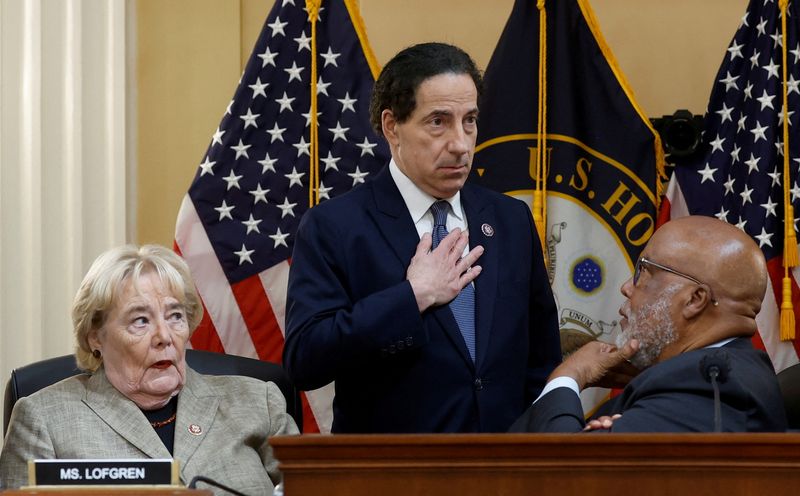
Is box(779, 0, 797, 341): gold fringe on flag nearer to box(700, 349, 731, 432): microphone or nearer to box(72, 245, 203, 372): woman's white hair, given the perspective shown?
box(700, 349, 731, 432): microphone

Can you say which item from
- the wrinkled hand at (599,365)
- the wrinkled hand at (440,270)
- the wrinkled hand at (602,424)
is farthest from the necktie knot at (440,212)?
the wrinkled hand at (602,424)

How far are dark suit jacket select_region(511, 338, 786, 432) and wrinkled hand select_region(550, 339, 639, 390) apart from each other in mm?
169

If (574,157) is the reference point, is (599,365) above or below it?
below

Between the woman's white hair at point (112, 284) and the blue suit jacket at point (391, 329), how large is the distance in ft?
1.09

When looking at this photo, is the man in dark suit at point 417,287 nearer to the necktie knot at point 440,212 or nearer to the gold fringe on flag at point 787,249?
the necktie knot at point 440,212

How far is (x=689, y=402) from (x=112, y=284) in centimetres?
149

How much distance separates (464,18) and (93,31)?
1500mm

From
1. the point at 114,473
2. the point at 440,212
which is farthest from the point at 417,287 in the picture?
the point at 114,473

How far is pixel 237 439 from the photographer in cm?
310

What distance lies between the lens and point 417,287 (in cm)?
290

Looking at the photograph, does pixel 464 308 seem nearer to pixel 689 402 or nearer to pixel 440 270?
pixel 440 270

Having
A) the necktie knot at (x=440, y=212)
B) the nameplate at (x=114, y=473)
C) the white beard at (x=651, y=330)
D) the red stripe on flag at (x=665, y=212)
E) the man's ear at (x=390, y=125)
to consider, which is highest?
the man's ear at (x=390, y=125)

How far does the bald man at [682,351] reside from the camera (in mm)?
2508

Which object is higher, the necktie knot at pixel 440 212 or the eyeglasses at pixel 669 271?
the necktie knot at pixel 440 212
